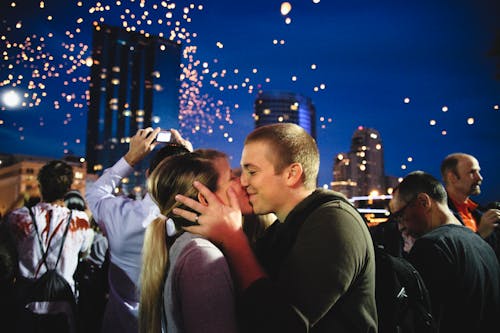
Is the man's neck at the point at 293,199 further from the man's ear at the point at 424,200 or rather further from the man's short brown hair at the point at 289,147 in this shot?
the man's ear at the point at 424,200

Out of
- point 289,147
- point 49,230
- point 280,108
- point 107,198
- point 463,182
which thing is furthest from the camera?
point 280,108

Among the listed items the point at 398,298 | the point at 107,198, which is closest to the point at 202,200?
the point at 398,298

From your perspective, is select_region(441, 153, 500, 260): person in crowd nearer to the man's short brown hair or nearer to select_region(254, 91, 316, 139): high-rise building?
the man's short brown hair

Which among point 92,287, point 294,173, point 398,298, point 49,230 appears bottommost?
point 92,287

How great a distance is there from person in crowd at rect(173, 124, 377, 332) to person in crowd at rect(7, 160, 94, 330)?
91.5 inches

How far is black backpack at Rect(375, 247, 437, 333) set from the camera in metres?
1.72

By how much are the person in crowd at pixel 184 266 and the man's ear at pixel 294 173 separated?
41cm

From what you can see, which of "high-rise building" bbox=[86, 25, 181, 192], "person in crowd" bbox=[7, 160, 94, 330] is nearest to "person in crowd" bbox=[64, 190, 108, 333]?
"person in crowd" bbox=[7, 160, 94, 330]

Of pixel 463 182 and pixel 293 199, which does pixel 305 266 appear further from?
pixel 463 182

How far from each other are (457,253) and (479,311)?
45 centimetres

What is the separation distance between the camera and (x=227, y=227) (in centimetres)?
147

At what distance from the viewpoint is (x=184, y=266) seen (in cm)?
137

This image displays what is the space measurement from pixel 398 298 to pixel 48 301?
2911mm

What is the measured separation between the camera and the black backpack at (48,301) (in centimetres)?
285
